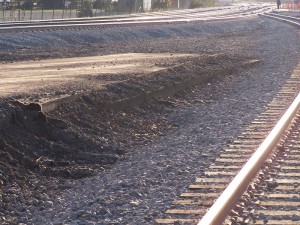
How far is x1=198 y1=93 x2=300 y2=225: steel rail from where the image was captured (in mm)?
6695

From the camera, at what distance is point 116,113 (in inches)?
518

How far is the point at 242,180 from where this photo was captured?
786 cm

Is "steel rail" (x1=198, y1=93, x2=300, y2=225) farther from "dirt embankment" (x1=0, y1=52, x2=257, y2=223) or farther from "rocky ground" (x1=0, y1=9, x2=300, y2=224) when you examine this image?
"dirt embankment" (x1=0, y1=52, x2=257, y2=223)

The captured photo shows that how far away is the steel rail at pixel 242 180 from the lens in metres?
6.70

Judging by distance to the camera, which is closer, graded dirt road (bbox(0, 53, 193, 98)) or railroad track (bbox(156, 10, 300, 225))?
railroad track (bbox(156, 10, 300, 225))

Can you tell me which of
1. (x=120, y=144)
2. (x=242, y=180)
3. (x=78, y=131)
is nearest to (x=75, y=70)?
(x=78, y=131)

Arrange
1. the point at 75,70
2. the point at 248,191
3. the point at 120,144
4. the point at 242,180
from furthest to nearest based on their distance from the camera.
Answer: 1. the point at 75,70
2. the point at 120,144
3. the point at 242,180
4. the point at 248,191

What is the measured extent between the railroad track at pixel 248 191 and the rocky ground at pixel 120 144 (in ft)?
0.73

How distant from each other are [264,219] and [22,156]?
3620 mm

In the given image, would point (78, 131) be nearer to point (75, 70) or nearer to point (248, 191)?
point (248, 191)

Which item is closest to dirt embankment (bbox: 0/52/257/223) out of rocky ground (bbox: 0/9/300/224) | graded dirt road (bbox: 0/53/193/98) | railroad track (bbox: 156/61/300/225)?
rocky ground (bbox: 0/9/300/224)

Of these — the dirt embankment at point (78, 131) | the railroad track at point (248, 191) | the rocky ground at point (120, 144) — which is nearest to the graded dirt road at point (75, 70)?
the rocky ground at point (120, 144)

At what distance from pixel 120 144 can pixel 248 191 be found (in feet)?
11.8

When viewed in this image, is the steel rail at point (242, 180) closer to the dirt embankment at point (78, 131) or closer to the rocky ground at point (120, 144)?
the rocky ground at point (120, 144)
